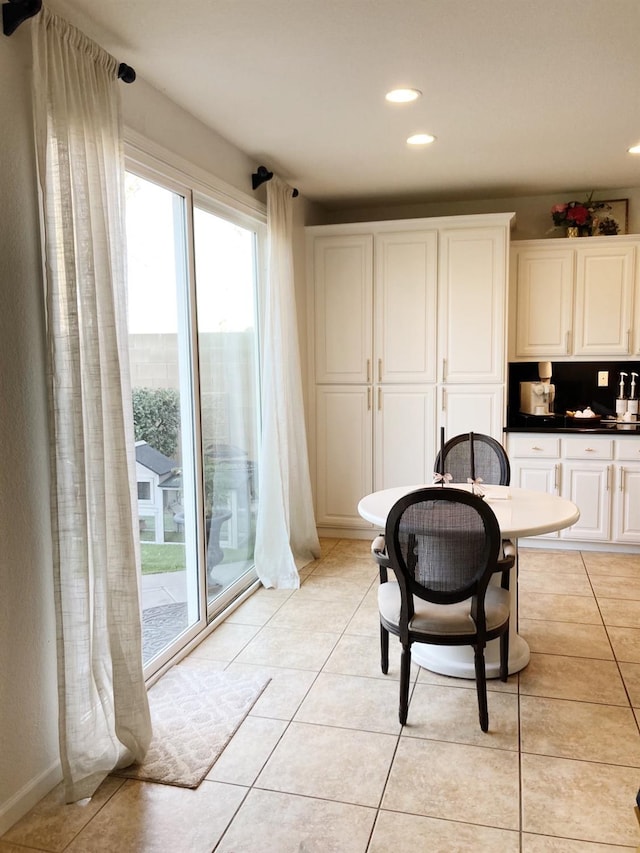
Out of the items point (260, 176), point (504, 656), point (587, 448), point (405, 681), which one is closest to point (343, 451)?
point (587, 448)

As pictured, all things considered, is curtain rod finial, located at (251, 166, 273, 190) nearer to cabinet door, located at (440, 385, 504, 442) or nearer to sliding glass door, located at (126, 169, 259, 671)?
sliding glass door, located at (126, 169, 259, 671)

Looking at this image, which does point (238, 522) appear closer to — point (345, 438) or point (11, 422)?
point (345, 438)

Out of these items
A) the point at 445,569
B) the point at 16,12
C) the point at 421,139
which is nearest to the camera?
the point at 16,12

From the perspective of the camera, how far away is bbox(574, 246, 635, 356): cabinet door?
15.2ft

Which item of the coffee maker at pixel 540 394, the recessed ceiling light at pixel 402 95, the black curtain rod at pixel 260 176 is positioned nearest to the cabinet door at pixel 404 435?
the coffee maker at pixel 540 394

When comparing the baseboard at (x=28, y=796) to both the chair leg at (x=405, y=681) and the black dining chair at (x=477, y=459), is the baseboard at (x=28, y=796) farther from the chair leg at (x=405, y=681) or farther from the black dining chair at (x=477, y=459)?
the black dining chair at (x=477, y=459)

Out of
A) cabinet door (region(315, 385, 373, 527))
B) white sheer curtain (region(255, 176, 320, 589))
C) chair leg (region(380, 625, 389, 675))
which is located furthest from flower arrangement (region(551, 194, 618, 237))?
chair leg (region(380, 625, 389, 675))

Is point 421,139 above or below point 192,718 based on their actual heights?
above

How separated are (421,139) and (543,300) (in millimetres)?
1788

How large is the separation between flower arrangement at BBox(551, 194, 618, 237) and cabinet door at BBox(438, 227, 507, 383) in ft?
1.82

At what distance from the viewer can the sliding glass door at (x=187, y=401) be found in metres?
2.89

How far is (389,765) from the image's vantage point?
231 centimetres

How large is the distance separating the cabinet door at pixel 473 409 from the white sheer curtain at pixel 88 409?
9.35ft

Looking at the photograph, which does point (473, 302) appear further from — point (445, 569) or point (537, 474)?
point (445, 569)
